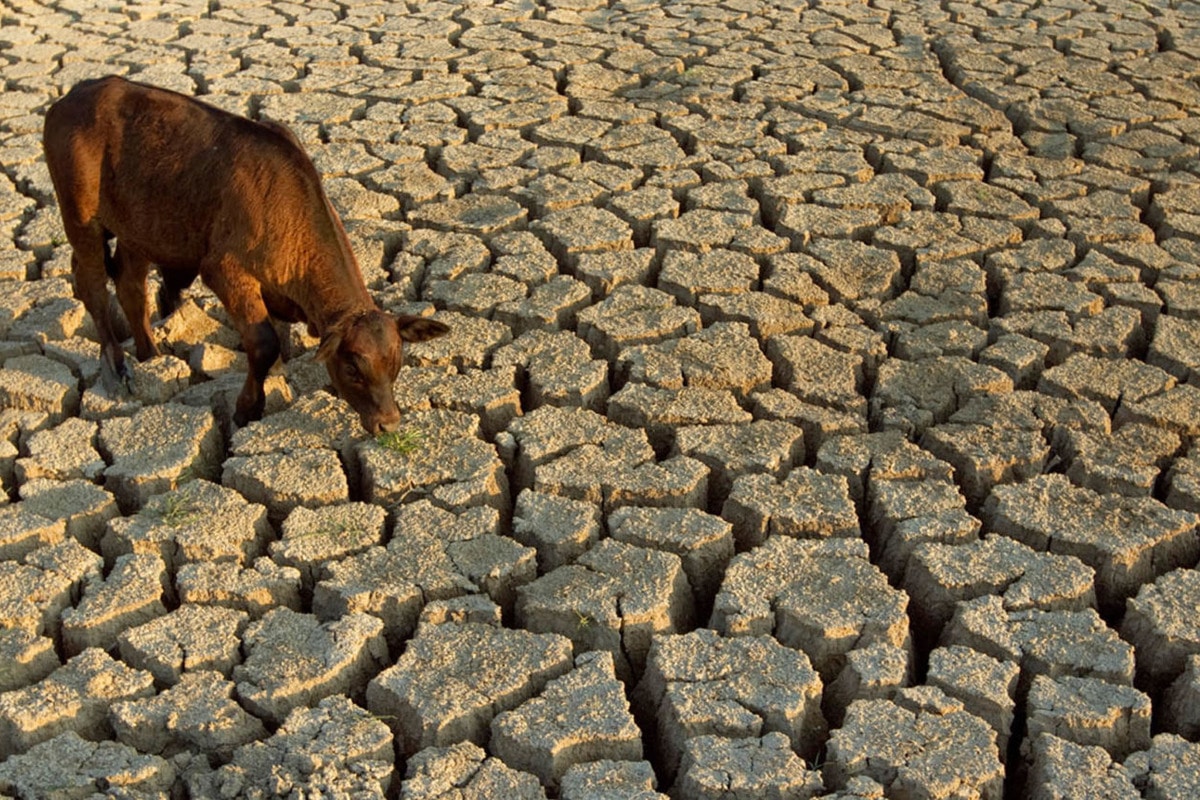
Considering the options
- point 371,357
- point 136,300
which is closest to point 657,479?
point 371,357

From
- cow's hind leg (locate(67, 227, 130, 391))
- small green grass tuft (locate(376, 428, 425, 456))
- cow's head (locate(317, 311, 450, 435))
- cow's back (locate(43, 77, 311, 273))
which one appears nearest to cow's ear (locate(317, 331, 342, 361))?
cow's head (locate(317, 311, 450, 435))

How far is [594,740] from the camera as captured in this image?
311 centimetres

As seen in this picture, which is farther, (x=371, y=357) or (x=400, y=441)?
(x=400, y=441)

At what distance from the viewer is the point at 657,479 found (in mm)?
4059

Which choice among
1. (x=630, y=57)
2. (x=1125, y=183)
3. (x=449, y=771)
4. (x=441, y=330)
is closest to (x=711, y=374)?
(x=441, y=330)

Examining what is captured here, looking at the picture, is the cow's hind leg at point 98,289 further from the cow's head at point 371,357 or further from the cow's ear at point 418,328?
the cow's ear at point 418,328

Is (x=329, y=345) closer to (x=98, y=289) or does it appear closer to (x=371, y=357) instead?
(x=371, y=357)

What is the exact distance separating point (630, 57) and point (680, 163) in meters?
1.72

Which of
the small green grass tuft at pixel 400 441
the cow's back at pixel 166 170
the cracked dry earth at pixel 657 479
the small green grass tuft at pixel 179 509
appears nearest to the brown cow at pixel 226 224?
the cow's back at pixel 166 170

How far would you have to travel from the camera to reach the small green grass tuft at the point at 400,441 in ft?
13.7

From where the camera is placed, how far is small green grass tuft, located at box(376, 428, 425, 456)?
418cm

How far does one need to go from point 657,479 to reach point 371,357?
94 centimetres

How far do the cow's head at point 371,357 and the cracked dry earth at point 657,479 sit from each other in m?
0.17

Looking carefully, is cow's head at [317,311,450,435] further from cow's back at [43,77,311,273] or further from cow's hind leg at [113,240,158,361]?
cow's hind leg at [113,240,158,361]
